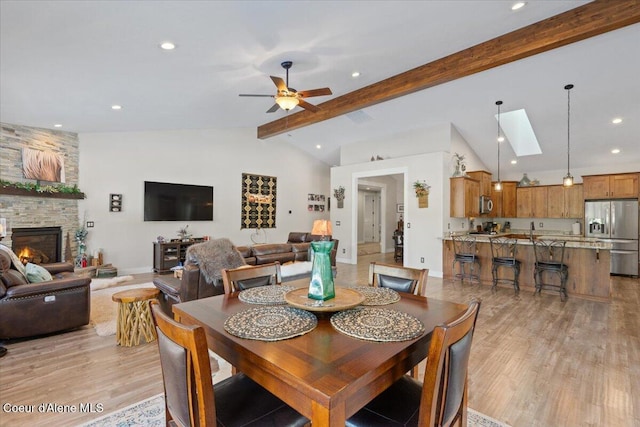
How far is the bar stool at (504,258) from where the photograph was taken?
5357 millimetres

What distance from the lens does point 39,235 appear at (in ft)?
18.0

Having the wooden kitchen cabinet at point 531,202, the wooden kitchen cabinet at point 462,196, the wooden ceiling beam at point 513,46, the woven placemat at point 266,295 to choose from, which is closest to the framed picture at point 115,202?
the wooden ceiling beam at point 513,46

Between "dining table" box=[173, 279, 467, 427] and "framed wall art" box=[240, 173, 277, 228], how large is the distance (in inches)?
285

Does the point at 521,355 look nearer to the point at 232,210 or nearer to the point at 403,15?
the point at 403,15

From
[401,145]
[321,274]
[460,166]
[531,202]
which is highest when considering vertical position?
[401,145]

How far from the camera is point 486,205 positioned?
25.0 ft

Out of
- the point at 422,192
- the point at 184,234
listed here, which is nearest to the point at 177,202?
the point at 184,234

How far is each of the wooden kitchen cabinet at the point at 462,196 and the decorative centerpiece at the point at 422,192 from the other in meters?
0.51

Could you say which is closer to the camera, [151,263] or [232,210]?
[151,263]

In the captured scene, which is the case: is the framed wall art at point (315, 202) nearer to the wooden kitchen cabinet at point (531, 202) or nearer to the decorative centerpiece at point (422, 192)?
the decorative centerpiece at point (422, 192)

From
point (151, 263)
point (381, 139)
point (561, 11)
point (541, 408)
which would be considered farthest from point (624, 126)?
point (151, 263)

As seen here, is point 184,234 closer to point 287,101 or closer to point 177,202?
point 177,202

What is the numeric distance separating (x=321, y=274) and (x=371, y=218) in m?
11.1

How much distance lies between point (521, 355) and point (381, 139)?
597 centimetres
